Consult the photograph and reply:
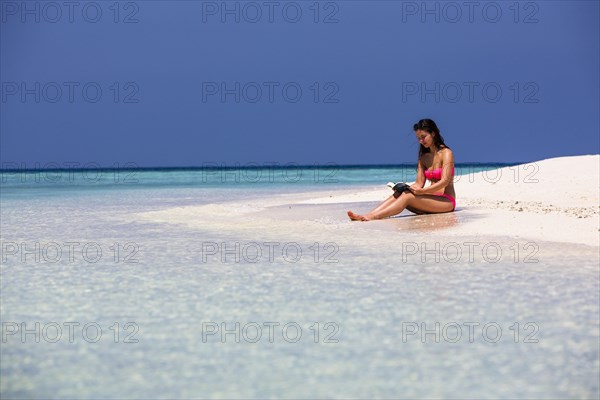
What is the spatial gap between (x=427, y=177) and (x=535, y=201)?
3020mm

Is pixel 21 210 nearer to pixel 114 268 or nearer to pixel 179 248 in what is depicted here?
pixel 179 248

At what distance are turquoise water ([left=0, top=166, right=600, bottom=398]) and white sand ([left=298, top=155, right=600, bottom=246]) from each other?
65cm

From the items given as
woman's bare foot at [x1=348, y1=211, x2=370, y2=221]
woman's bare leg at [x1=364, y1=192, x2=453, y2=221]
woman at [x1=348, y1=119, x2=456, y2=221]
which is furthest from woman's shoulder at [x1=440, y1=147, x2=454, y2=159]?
woman's bare foot at [x1=348, y1=211, x2=370, y2=221]

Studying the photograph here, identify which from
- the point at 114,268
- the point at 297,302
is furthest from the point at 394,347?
the point at 114,268

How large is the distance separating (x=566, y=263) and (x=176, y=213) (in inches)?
303

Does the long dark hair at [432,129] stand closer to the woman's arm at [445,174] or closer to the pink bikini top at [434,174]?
the woman's arm at [445,174]

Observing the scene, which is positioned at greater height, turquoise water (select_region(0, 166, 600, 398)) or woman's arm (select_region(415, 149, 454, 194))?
woman's arm (select_region(415, 149, 454, 194))

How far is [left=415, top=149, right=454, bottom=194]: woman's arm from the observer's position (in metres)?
9.59

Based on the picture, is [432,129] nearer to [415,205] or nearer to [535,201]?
[415,205]

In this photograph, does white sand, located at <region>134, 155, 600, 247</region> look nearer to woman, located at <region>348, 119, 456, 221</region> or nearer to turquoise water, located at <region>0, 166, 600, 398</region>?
woman, located at <region>348, 119, 456, 221</region>

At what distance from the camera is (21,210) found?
14016 millimetres

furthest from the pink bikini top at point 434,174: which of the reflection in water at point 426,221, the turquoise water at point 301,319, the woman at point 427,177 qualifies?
the turquoise water at point 301,319

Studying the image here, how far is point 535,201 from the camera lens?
12.1 m

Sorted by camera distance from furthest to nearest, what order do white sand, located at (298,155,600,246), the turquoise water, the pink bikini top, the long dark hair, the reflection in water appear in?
the pink bikini top → the long dark hair → the reflection in water → white sand, located at (298,155,600,246) → the turquoise water
